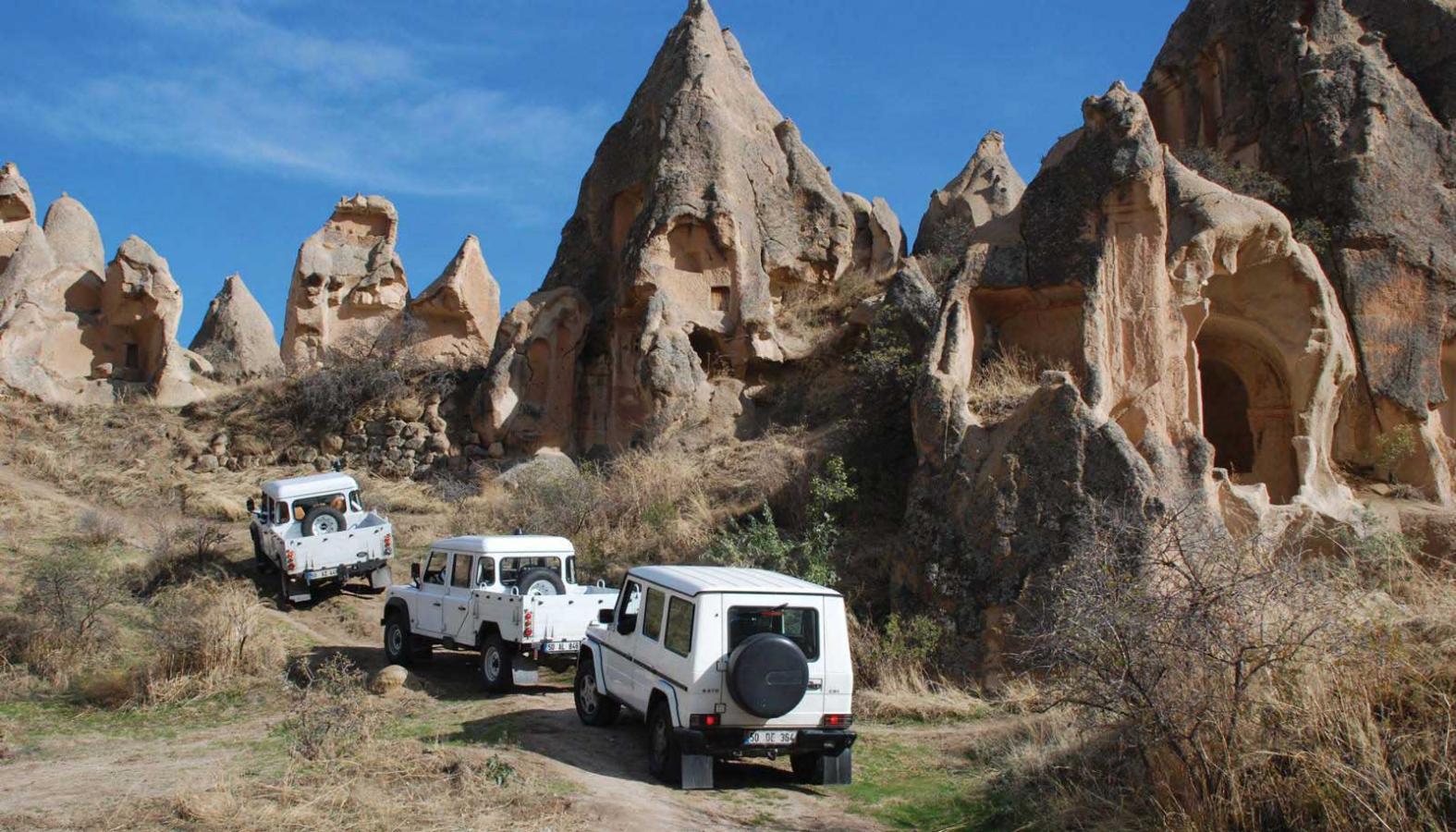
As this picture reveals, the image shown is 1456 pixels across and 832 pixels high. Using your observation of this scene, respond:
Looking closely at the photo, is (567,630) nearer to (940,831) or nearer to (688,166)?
(940,831)

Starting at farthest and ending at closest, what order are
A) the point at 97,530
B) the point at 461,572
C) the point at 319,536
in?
the point at 97,530 → the point at 319,536 → the point at 461,572

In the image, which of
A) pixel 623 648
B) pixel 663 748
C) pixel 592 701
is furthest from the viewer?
pixel 592 701

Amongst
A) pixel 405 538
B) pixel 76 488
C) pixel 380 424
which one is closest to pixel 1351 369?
pixel 405 538

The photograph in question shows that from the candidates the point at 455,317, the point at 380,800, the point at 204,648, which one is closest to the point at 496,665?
the point at 204,648

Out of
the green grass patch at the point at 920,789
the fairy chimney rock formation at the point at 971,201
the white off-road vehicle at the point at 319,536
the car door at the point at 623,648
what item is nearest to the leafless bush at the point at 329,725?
the car door at the point at 623,648

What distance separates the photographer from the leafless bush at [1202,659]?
22.4 feet

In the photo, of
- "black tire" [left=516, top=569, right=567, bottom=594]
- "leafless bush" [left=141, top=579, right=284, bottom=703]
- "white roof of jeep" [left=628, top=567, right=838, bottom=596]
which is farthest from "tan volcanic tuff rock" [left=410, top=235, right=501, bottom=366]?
"white roof of jeep" [left=628, top=567, right=838, bottom=596]

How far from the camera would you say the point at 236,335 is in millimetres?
36000

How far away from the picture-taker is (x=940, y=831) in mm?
8297

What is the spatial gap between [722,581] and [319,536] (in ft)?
32.1

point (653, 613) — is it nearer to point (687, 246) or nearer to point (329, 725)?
point (329, 725)

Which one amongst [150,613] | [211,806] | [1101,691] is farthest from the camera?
[150,613]

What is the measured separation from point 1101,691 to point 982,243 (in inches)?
427

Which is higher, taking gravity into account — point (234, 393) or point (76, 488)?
point (234, 393)
